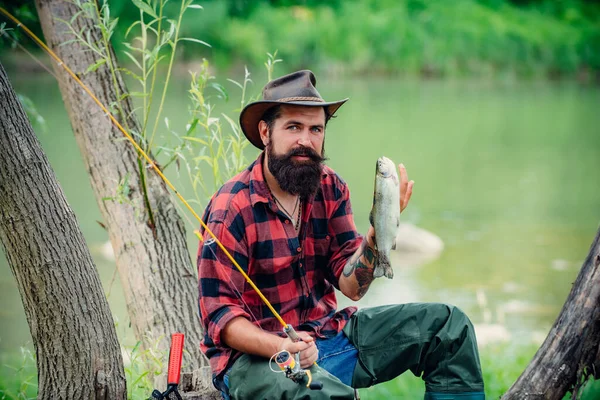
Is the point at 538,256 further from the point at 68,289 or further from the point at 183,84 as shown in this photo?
the point at 183,84

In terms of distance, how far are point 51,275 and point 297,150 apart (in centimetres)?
94

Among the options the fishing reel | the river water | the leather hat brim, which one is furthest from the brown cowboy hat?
the river water

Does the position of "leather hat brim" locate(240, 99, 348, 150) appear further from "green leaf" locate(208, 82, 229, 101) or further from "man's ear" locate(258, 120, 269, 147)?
"green leaf" locate(208, 82, 229, 101)

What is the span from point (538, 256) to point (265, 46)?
20.3 m

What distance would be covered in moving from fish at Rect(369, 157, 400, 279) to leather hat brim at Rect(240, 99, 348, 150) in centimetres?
38

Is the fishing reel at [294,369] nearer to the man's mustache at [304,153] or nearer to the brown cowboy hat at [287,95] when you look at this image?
the man's mustache at [304,153]

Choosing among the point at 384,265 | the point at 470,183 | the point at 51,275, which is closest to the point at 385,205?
the point at 384,265

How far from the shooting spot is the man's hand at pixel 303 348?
2.41 metres

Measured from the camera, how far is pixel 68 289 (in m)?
2.68

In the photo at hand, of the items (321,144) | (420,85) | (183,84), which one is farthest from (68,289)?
(420,85)

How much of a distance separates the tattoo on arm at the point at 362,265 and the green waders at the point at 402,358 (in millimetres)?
168

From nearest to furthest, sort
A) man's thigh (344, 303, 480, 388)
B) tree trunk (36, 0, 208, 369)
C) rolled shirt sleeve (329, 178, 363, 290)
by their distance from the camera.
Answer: man's thigh (344, 303, 480, 388), rolled shirt sleeve (329, 178, 363, 290), tree trunk (36, 0, 208, 369)

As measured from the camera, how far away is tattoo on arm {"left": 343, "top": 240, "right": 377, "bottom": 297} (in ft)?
8.46

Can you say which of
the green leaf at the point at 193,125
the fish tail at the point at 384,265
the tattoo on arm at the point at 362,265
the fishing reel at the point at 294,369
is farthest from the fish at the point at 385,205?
the green leaf at the point at 193,125
